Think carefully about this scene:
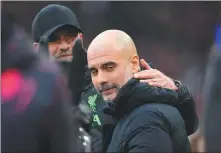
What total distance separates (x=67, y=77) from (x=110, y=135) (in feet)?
1.60

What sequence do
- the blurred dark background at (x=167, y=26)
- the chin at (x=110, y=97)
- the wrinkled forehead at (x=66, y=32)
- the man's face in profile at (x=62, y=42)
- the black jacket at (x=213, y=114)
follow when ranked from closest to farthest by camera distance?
the black jacket at (x=213, y=114)
the chin at (x=110, y=97)
the man's face in profile at (x=62, y=42)
the wrinkled forehead at (x=66, y=32)
the blurred dark background at (x=167, y=26)

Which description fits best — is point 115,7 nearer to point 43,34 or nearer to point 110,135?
point 43,34

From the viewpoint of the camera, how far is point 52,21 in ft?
11.0

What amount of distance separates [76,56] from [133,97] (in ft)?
1.00

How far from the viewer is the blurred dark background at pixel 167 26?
6469 mm

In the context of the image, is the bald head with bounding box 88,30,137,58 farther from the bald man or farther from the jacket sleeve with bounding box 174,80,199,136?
the jacket sleeve with bounding box 174,80,199,136

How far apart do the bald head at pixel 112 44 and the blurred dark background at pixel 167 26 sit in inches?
141

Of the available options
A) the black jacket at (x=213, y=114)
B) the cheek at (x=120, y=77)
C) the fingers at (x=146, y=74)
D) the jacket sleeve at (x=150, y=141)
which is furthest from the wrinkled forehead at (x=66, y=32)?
the black jacket at (x=213, y=114)

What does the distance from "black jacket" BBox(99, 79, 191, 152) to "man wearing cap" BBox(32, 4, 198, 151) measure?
0.07 metres

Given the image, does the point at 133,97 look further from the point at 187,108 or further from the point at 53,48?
the point at 53,48

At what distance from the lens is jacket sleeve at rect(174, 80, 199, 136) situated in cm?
264

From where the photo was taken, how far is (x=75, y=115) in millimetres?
1874

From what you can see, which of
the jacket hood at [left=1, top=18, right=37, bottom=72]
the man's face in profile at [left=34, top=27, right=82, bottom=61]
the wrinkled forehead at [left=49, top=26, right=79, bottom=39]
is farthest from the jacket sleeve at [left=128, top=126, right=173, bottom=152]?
the wrinkled forehead at [left=49, top=26, right=79, bottom=39]

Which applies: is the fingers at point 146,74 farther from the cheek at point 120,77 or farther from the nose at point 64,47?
the nose at point 64,47
